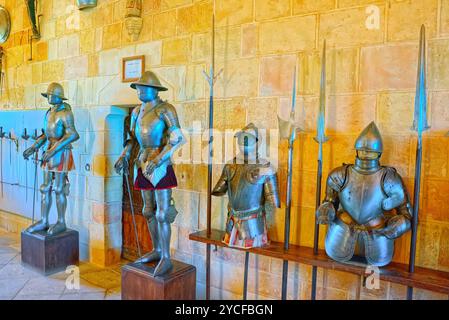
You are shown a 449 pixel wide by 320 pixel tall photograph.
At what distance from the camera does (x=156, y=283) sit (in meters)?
1.97

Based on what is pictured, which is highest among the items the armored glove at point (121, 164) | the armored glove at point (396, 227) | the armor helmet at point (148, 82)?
the armor helmet at point (148, 82)

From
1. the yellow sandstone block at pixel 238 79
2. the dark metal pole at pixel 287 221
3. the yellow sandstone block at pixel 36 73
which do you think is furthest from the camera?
the yellow sandstone block at pixel 36 73

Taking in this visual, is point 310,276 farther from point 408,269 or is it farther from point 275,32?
point 275,32

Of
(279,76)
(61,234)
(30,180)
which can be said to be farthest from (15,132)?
(279,76)

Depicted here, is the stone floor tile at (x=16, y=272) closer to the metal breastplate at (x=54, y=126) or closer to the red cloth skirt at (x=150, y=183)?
the metal breastplate at (x=54, y=126)

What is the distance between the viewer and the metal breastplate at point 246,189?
6.19ft

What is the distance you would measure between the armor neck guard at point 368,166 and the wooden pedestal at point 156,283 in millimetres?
1080

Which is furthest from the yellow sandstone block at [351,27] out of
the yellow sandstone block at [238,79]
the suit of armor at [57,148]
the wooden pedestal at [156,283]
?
the suit of armor at [57,148]

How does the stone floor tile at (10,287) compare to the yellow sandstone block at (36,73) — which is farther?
the yellow sandstone block at (36,73)

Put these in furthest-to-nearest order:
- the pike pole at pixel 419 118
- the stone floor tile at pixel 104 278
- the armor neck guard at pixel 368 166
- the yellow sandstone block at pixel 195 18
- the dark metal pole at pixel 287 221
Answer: the stone floor tile at pixel 104 278 < the yellow sandstone block at pixel 195 18 < the dark metal pole at pixel 287 221 < the armor neck guard at pixel 368 166 < the pike pole at pixel 419 118

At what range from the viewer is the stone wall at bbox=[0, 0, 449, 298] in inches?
65.0

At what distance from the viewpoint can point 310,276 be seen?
197cm

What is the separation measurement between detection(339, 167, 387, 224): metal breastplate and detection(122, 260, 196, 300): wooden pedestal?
0.97 metres

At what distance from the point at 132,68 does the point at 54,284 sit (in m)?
1.59
